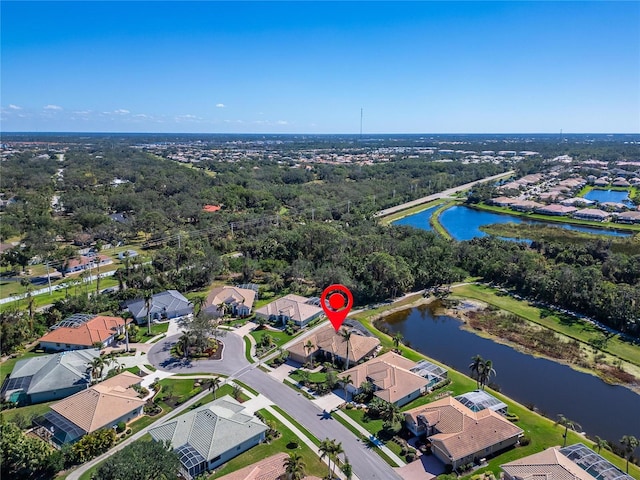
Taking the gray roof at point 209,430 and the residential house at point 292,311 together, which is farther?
the residential house at point 292,311

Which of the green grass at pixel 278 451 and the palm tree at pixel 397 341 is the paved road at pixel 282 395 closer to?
the green grass at pixel 278 451

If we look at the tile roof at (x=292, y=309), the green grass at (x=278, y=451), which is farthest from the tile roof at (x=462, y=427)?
the tile roof at (x=292, y=309)

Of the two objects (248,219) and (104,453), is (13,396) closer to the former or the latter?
(104,453)

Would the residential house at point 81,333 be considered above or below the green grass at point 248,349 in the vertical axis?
above

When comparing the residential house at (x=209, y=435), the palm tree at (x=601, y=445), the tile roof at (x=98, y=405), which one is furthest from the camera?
the tile roof at (x=98, y=405)

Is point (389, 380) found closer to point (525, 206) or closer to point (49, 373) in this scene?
point (49, 373)

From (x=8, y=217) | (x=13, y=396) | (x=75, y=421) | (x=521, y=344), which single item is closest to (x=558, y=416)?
(x=521, y=344)

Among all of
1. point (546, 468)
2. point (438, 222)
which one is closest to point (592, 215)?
point (438, 222)
